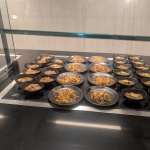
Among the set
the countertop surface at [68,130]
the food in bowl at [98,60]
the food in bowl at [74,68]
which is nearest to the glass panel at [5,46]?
the countertop surface at [68,130]

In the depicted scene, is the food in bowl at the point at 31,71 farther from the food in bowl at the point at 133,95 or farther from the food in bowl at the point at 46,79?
the food in bowl at the point at 133,95

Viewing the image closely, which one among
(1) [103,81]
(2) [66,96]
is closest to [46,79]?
(2) [66,96]

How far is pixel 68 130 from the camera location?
1.12m

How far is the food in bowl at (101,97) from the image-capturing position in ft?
4.59

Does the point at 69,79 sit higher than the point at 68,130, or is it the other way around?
the point at 69,79

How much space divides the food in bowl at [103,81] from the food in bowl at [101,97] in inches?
7.4

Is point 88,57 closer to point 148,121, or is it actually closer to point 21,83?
point 21,83

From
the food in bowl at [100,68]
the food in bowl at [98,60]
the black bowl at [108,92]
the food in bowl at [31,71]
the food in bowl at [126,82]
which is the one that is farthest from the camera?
the food in bowl at [98,60]

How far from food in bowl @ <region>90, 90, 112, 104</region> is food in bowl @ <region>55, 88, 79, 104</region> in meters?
0.18

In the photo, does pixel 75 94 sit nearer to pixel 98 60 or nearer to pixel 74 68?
pixel 74 68

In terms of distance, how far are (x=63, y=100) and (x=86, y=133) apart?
0.39m

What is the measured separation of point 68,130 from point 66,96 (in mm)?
390

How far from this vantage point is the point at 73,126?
1.15 m

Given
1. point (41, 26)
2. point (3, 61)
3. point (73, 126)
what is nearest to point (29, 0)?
point (3, 61)
